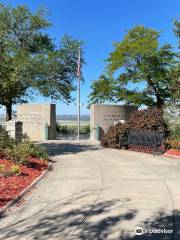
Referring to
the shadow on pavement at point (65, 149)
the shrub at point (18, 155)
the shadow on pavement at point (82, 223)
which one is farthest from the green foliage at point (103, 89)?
the shadow on pavement at point (82, 223)

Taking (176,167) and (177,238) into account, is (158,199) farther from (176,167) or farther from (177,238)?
(176,167)

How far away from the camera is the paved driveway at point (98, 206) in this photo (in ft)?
26.7

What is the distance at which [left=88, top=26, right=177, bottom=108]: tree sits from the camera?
125 ft

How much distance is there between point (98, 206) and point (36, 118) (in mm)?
24962

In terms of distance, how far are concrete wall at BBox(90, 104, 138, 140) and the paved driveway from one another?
56.2 ft

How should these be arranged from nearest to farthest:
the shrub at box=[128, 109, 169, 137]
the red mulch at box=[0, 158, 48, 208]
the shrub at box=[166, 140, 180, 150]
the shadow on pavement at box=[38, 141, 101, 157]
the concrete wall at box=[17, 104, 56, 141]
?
the red mulch at box=[0, 158, 48, 208] < the shrub at box=[166, 140, 180, 150] < the shadow on pavement at box=[38, 141, 101, 157] < the shrub at box=[128, 109, 169, 137] < the concrete wall at box=[17, 104, 56, 141]

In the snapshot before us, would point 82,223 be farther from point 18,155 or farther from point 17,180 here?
point 18,155

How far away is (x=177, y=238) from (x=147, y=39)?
106 ft

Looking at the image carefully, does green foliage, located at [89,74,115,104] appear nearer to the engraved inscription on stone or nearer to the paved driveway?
the engraved inscription on stone

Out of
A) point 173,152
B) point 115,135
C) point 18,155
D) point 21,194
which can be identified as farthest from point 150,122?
point 21,194

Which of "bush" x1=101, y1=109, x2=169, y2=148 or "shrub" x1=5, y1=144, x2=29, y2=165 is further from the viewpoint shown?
"bush" x1=101, y1=109, x2=169, y2=148

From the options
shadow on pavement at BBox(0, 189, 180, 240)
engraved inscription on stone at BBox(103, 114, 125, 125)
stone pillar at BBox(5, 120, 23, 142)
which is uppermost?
engraved inscription on stone at BBox(103, 114, 125, 125)

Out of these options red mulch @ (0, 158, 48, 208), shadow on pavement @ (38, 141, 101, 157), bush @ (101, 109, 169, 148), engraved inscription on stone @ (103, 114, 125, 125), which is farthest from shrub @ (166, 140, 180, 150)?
engraved inscription on stone @ (103, 114, 125, 125)

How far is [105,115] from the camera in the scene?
3369 cm
